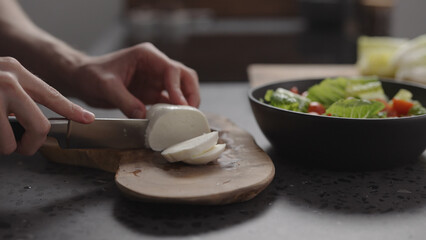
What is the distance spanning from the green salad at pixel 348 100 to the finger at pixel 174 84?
7.5 inches

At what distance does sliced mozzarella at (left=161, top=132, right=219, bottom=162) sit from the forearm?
44 cm

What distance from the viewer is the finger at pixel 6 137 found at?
77 cm

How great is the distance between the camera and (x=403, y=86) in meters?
1.16

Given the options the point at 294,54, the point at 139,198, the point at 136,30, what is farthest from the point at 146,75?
the point at 136,30

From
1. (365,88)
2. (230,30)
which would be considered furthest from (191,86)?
(230,30)

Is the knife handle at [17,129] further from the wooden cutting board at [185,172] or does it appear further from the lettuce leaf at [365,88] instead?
the lettuce leaf at [365,88]

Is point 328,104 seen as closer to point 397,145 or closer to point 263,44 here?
point 397,145

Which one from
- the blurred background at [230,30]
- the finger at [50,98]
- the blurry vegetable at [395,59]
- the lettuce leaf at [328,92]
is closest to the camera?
the finger at [50,98]

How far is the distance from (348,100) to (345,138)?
90mm

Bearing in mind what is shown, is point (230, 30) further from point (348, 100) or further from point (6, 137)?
point (6, 137)

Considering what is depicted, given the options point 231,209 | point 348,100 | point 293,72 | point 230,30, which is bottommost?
point 230,30

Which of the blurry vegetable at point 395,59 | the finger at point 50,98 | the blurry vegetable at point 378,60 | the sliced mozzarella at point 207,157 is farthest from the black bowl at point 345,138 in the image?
the blurry vegetable at point 378,60

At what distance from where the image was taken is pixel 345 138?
88cm

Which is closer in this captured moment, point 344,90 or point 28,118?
point 28,118
